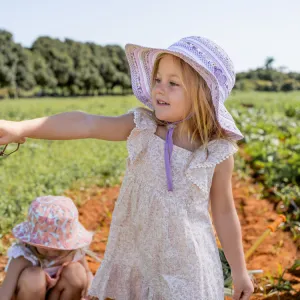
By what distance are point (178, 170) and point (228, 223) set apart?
1.11ft

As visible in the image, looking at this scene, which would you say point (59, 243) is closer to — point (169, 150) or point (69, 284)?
point (69, 284)

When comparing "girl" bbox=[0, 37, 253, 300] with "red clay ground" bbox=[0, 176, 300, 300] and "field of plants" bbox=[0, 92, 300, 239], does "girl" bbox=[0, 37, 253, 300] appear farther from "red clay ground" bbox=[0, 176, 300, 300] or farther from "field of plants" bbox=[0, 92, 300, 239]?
"field of plants" bbox=[0, 92, 300, 239]

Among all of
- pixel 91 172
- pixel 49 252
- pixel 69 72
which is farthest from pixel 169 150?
pixel 69 72

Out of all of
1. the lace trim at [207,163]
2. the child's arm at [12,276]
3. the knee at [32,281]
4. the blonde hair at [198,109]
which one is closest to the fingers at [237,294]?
the lace trim at [207,163]

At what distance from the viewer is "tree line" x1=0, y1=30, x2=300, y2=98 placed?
45.7 metres

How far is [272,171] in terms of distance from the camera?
20.4 ft

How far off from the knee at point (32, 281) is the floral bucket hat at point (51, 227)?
0.42 ft

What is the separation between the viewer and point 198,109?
208 cm

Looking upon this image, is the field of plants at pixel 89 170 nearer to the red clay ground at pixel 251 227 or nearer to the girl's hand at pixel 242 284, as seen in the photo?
the red clay ground at pixel 251 227

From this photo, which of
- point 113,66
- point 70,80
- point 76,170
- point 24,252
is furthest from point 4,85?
point 24,252

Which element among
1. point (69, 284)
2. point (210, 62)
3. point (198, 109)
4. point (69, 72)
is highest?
point (210, 62)

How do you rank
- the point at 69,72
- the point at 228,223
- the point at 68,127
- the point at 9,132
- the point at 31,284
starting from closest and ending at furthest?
the point at 9,132 → the point at 68,127 → the point at 228,223 → the point at 31,284 → the point at 69,72

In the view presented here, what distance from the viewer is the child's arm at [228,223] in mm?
2160

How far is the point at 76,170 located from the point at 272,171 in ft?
7.90
